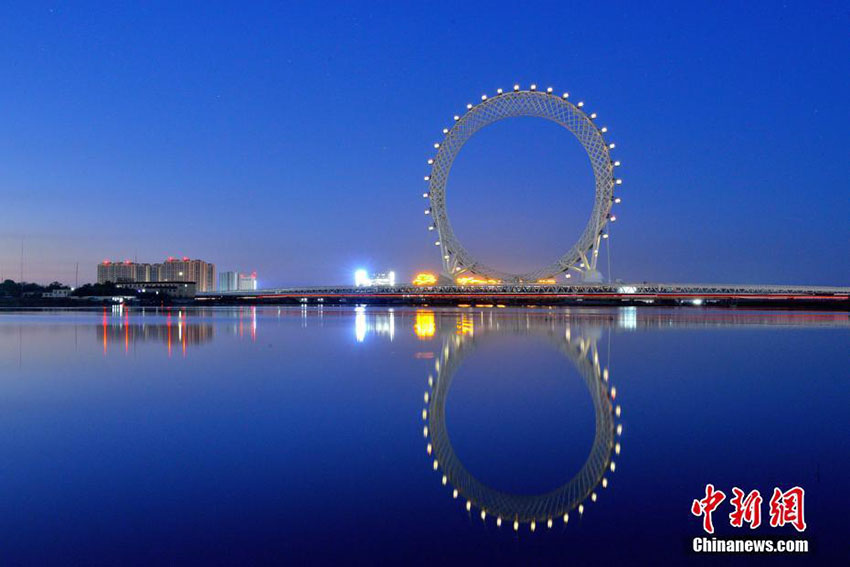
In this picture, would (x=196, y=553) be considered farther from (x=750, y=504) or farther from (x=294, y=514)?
(x=750, y=504)

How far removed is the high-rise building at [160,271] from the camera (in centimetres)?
18362

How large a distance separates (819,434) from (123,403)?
7.03 metres

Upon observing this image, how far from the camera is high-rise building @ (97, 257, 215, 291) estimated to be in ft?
602

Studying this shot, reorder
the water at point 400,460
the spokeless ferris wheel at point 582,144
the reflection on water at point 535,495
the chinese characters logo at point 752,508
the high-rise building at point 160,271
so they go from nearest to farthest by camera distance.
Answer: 1. the water at point 400,460
2. the chinese characters logo at point 752,508
3. the reflection on water at point 535,495
4. the spokeless ferris wheel at point 582,144
5. the high-rise building at point 160,271

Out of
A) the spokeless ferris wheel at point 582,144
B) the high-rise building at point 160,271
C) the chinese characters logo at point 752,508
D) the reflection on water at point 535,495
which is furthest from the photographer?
the high-rise building at point 160,271

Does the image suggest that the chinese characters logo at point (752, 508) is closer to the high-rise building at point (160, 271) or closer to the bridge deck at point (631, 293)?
the bridge deck at point (631, 293)

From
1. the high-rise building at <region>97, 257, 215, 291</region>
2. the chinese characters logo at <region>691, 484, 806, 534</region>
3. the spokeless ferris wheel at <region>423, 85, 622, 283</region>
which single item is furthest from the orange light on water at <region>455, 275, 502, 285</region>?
the high-rise building at <region>97, 257, 215, 291</region>

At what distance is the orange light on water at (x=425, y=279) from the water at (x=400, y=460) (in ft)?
215

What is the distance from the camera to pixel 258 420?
23.7ft

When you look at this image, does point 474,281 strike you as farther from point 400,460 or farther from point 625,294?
point 400,460

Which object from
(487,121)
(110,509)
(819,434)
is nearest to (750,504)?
(819,434)

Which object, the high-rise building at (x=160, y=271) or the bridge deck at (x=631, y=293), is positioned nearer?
the bridge deck at (x=631, y=293)

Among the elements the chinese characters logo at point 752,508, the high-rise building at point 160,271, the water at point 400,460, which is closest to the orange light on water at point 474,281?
the water at point 400,460

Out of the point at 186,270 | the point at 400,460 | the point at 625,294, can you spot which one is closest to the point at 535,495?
the point at 400,460
